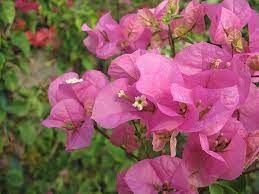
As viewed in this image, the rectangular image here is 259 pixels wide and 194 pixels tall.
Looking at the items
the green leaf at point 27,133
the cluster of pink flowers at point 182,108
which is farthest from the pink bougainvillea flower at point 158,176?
the green leaf at point 27,133

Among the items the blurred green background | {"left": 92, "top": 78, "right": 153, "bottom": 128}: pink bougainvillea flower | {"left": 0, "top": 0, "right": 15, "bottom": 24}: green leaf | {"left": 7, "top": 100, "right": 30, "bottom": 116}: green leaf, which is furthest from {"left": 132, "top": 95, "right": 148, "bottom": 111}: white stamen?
{"left": 7, "top": 100, "right": 30, "bottom": 116}: green leaf

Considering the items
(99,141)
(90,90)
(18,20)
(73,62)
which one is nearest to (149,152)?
(90,90)

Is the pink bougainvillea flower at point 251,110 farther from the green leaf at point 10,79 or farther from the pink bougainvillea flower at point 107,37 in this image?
the green leaf at point 10,79

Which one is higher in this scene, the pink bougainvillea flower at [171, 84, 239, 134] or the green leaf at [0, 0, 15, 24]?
the pink bougainvillea flower at [171, 84, 239, 134]

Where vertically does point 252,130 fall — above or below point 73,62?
above

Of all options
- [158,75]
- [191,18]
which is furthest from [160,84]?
[191,18]

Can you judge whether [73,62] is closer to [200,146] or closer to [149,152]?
[149,152]

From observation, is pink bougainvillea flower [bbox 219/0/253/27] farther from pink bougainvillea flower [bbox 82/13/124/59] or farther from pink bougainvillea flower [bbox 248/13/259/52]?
pink bougainvillea flower [bbox 82/13/124/59]
